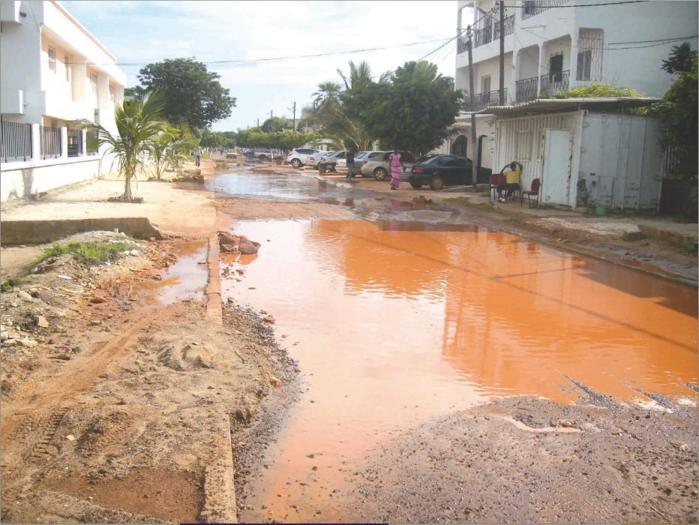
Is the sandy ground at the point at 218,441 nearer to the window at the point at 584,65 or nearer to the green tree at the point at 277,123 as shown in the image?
the window at the point at 584,65

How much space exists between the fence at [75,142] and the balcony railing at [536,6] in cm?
1983

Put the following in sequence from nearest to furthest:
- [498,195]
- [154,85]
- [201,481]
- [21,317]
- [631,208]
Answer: [201,481] < [21,317] < [631,208] < [498,195] < [154,85]

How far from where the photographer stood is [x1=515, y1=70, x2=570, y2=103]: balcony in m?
28.3

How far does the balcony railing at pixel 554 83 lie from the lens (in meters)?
28.2

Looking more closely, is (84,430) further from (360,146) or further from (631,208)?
(360,146)

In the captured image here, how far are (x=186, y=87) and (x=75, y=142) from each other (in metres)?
32.2

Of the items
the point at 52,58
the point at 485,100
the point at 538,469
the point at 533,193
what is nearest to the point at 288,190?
the point at 52,58

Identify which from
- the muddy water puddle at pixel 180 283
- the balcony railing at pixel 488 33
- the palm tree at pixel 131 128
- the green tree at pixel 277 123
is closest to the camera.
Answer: the muddy water puddle at pixel 180 283

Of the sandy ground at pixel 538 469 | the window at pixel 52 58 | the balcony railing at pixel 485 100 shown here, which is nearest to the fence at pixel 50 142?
the window at pixel 52 58

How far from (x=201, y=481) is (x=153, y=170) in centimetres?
3388

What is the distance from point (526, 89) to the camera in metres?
31.7

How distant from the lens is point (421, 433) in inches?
193

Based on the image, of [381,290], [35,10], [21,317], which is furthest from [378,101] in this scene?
[21,317]

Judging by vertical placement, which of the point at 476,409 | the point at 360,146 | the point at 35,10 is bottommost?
the point at 476,409
